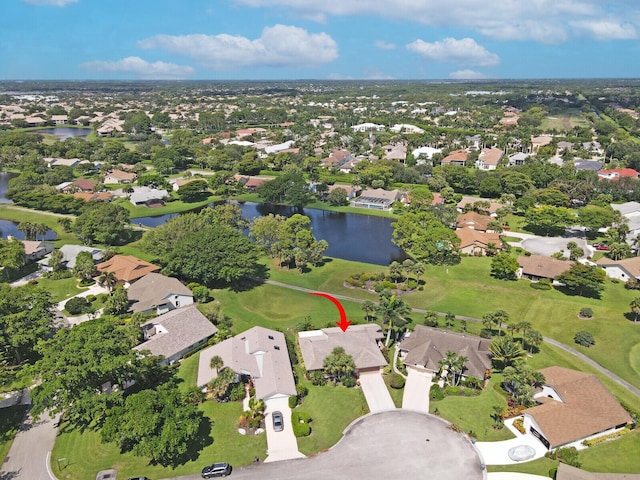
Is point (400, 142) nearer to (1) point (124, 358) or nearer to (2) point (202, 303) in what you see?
(2) point (202, 303)

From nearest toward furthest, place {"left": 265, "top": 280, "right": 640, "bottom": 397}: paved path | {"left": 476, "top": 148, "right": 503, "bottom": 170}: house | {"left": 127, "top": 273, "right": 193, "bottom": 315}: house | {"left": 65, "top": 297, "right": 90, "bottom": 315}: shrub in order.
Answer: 1. {"left": 265, "top": 280, "right": 640, "bottom": 397}: paved path
2. {"left": 65, "top": 297, "right": 90, "bottom": 315}: shrub
3. {"left": 127, "top": 273, "right": 193, "bottom": 315}: house
4. {"left": 476, "top": 148, "right": 503, "bottom": 170}: house

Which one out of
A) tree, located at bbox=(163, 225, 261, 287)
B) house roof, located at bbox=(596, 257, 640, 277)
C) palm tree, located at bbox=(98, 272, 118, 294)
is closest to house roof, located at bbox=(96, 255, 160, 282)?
palm tree, located at bbox=(98, 272, 118, 294)

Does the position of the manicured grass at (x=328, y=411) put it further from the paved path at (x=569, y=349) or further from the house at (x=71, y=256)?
the house at (x=71, y=256)

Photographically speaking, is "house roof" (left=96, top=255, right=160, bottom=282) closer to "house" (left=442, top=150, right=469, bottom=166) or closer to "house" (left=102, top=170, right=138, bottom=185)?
"house" (left=102, top=170, right=138, bottom=185)

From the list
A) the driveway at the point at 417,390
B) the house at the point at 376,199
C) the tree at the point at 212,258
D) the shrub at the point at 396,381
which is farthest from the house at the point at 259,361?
the house at the point at 376,199

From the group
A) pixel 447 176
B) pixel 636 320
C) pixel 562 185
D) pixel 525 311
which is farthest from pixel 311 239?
pixel 562 185

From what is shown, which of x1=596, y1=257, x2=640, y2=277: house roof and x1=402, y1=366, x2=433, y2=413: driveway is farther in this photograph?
x1=596, y1=257, x2=640, y2=277: house roof

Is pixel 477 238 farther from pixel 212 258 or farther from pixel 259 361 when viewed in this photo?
pixel 259 361

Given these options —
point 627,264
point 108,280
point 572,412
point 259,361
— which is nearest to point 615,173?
point 627,264
